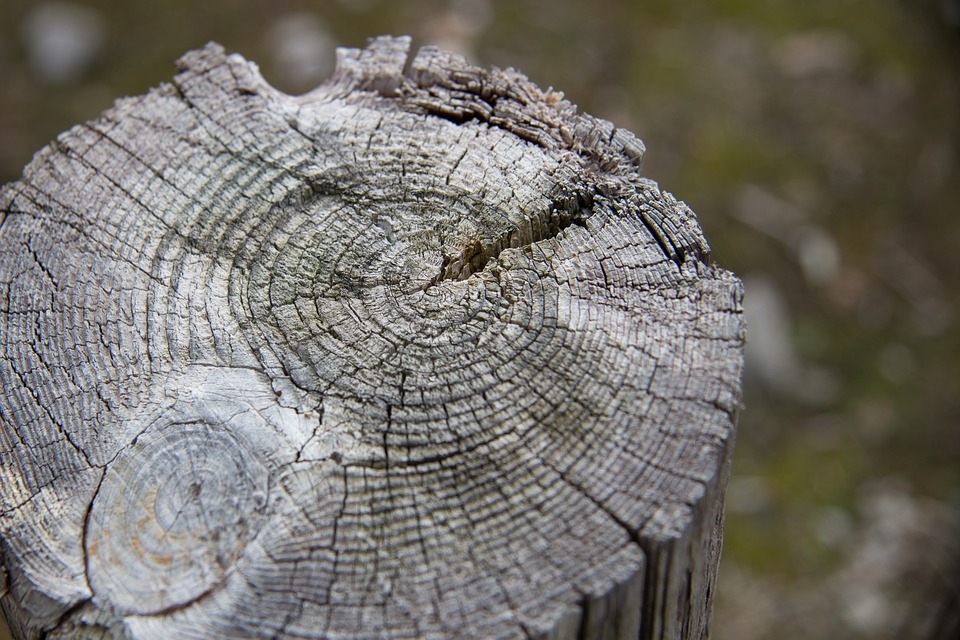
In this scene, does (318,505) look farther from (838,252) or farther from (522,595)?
(838,252)

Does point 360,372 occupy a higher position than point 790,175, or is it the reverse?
point 790,175

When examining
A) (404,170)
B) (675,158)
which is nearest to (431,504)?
(404,170)

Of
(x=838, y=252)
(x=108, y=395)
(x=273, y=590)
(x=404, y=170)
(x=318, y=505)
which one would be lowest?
(x=273, y=590)

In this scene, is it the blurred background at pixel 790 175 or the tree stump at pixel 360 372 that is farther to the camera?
the blurred background at pixel 790 175

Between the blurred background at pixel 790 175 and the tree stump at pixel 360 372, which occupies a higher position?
the blurred background at pixel 790 175
